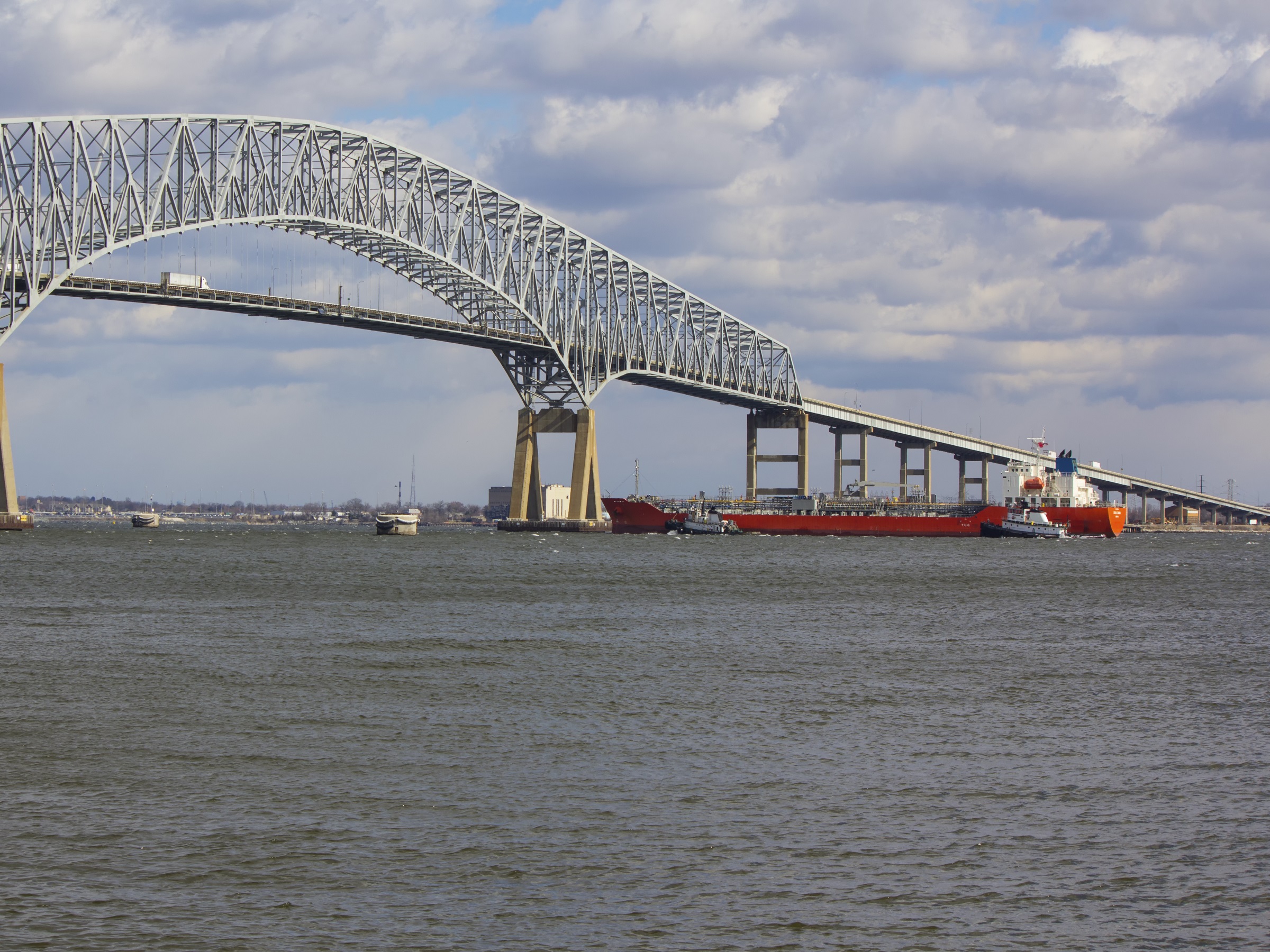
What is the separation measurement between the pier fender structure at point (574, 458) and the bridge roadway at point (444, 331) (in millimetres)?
5972

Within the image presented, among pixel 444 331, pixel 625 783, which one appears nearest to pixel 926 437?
pixel 444 331

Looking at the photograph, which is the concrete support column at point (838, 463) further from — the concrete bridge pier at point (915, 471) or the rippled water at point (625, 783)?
the rippled water at point (625, 783)

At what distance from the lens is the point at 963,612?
141 ft

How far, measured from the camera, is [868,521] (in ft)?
411

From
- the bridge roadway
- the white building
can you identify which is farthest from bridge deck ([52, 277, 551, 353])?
the white building

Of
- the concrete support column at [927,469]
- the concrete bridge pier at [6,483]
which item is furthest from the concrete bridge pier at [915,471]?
the concrete bridge pier at [6,483]

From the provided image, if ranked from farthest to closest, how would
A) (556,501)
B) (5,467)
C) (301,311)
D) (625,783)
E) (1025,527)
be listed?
(556,501)
(1025,527)
(301,311)
(5,467)
(625,783)

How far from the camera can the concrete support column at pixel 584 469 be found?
385 feet

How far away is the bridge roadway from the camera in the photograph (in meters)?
80.8

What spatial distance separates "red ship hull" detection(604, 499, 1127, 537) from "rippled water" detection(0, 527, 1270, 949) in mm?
83183

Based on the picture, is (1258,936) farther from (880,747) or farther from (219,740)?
(219,740)

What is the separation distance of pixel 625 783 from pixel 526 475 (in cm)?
10281

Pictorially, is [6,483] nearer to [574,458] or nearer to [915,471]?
[574,458]

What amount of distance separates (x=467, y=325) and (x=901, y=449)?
77690 millimetres
